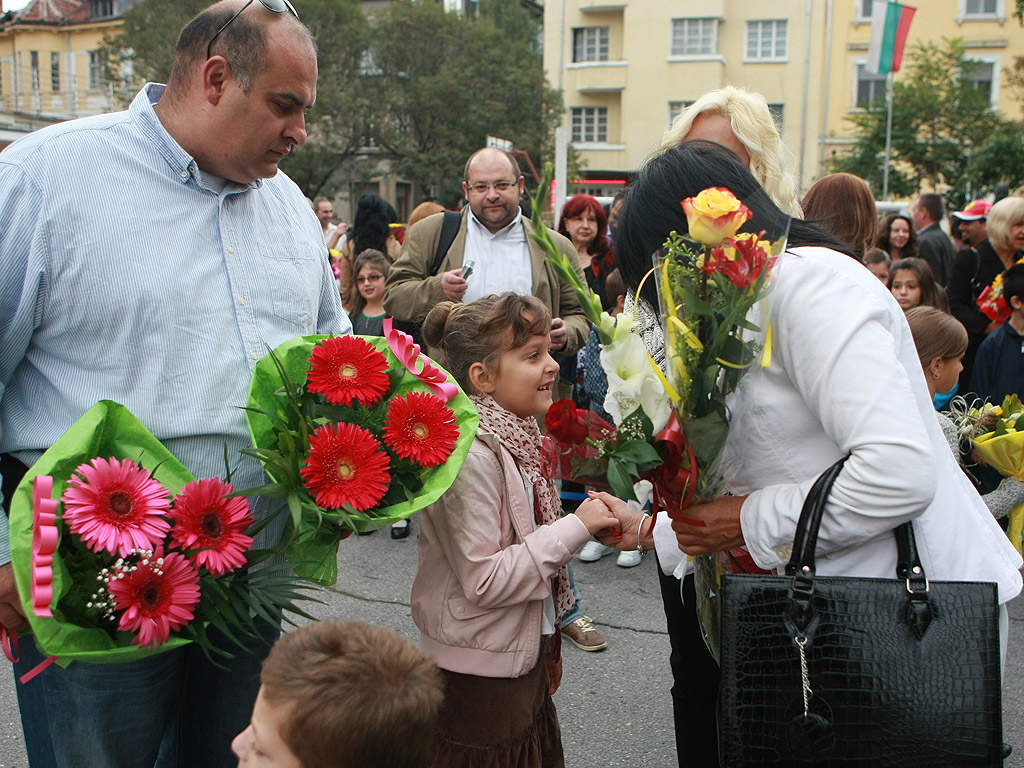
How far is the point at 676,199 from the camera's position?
1.91 meters

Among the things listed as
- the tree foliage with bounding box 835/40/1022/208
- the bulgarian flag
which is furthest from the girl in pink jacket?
the tree foliage with bounding box 835/40/1022/208

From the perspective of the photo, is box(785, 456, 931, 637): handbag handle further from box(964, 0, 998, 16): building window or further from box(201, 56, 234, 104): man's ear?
box(964, 0, 998, 16): building window

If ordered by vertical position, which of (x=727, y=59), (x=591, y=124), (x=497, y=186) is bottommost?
(x=497, y=186)

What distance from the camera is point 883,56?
741 inches

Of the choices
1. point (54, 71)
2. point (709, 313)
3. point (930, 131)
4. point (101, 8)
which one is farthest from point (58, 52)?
point (709, 313)

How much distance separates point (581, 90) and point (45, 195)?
122ft

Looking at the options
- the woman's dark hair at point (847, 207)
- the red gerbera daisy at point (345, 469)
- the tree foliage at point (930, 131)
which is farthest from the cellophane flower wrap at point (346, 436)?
the tree foliage at point (930, 131)

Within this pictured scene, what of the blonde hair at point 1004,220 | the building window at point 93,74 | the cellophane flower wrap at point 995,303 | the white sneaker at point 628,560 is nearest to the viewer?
the white sneaker at point 628,560

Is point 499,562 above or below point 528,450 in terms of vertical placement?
below

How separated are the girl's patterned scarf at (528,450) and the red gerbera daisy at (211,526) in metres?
0.89

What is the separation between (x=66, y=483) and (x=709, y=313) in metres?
1.17

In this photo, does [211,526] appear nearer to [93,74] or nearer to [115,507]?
[115,507]

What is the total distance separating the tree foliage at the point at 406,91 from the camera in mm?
33000

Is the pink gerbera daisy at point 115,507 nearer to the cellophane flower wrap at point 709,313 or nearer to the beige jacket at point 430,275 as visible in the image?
the cellophane flower wrap at point 709,313
